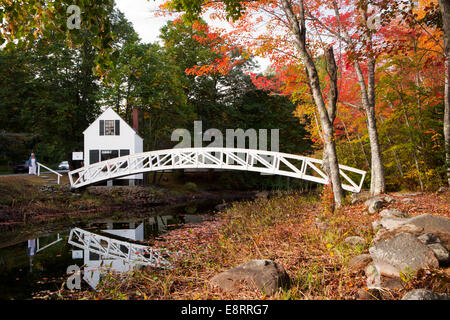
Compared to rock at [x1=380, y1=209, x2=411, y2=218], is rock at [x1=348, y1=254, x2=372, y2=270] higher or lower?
lower

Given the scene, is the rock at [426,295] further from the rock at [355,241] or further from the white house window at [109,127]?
the white house window at [109,127]

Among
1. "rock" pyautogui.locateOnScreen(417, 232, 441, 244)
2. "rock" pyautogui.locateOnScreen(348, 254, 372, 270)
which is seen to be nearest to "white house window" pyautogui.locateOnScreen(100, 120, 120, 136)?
"rock" pyautogui.locateOnScreen(348, 254, 372, 270)

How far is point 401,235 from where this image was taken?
3.34 m

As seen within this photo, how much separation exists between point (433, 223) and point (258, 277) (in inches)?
101

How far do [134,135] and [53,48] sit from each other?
23.2 ft

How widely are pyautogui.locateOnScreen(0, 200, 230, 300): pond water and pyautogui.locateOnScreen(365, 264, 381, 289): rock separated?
3980 millimetres

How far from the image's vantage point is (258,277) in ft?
10.3

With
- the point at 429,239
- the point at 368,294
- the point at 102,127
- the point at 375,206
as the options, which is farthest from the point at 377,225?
the point at 102,127

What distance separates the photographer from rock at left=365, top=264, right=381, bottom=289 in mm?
2935

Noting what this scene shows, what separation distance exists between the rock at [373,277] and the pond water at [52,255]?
13.1 ft

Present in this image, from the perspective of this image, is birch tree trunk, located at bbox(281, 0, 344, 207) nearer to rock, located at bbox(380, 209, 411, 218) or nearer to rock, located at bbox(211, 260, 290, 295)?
rock, located at bbox(380, 209, 411, 218)


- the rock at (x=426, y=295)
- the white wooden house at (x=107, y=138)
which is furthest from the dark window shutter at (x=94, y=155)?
the rock at (x=426, y=295)

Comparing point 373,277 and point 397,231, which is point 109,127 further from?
point 373,277

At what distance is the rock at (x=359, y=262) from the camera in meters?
3.48
